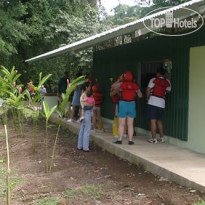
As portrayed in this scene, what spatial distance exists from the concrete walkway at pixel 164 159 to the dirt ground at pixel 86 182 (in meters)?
0.12

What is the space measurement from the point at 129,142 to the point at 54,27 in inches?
495

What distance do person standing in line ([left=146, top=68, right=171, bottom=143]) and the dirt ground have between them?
1326 millimetres

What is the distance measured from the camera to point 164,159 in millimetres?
5793

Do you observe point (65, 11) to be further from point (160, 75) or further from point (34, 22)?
point (160, 75)

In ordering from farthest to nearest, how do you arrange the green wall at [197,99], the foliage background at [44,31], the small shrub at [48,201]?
the foliage background at [44,31] → the green wall at [197,99] → the small shrub at [48,201]

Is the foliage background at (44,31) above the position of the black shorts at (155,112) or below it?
above

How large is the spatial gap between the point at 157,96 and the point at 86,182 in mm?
2705

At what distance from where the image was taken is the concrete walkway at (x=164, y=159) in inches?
187

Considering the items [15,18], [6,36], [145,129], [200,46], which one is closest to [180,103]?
[200,46]

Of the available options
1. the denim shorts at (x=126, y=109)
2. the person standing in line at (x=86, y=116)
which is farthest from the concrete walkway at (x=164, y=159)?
the denim shorts at (x=126, y=109)

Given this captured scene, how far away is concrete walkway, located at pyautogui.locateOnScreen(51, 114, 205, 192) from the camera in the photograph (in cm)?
475

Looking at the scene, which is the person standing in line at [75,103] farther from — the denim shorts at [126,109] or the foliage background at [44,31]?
the foliage background at [44,31]

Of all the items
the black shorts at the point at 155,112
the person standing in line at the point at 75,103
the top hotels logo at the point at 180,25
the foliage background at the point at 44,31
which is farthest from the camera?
the foliage background at the point at 44,31

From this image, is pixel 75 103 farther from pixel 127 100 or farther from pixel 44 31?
pixel 44 31
